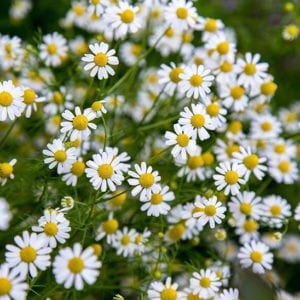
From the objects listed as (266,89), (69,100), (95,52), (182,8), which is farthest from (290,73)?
(95,52)

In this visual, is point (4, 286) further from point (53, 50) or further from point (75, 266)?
point (53, 50)

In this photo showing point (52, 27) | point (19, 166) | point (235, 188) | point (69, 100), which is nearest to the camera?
point (235, 188)

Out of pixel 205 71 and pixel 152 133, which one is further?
pixel 152 133

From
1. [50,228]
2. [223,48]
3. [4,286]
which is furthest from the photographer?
[223,48]

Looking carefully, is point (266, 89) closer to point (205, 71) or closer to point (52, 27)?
point (205, 71)

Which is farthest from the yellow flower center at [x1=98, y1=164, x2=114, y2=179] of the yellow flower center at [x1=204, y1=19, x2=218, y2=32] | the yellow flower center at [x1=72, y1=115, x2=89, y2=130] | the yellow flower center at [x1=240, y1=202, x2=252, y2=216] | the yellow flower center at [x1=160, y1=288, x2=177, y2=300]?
the yellow flower center at [x1=204, y1=19, x2=218, y2=32]

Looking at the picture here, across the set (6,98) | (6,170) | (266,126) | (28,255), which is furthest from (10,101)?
(266,126)
